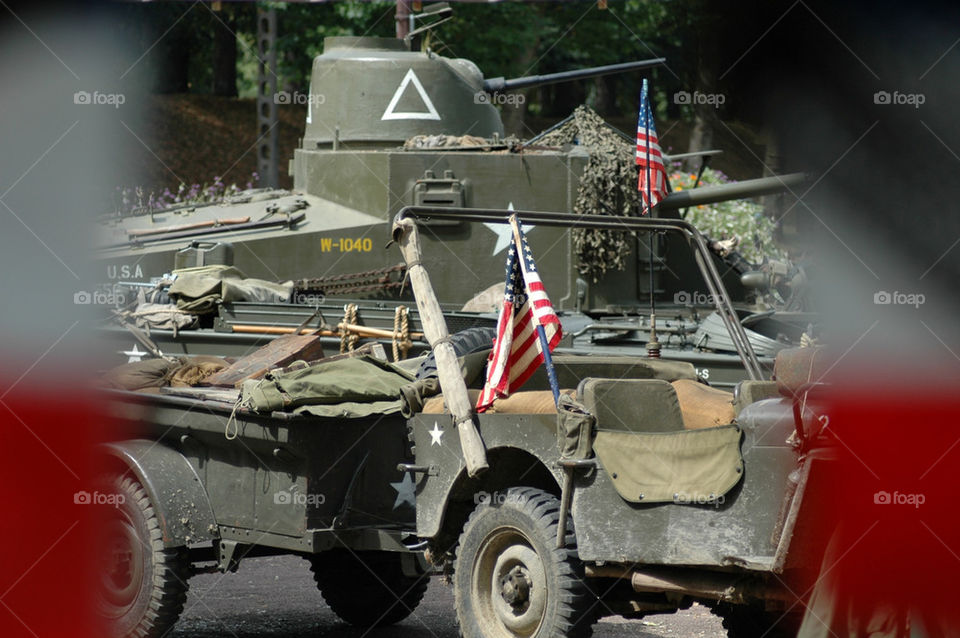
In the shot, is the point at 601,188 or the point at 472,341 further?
the point at 601,188

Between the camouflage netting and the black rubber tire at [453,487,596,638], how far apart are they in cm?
669

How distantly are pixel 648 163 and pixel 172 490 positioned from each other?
683 cm

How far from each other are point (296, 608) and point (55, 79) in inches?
270

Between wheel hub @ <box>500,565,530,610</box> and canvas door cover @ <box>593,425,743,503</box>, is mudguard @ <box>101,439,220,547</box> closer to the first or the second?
wheel hub @ <box>500,565,530,610</box>

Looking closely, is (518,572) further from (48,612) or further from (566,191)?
(566,191)

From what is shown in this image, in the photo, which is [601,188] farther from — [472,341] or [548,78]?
[472,341]

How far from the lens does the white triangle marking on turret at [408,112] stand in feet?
44.2

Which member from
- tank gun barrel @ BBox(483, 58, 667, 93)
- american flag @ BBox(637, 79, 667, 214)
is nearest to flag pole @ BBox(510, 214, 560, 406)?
american flag @ BBox(637, 79, 667, 214)

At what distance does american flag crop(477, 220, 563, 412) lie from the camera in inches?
226

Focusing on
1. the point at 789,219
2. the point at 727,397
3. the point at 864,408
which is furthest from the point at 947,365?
the point at 727,397

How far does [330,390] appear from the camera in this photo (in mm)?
6309

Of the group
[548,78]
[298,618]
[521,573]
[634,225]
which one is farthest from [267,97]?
[521,573]

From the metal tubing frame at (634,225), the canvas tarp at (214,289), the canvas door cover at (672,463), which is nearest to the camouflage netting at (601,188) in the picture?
the canvas tarp at (214,289)

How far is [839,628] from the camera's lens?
10.5 ft
